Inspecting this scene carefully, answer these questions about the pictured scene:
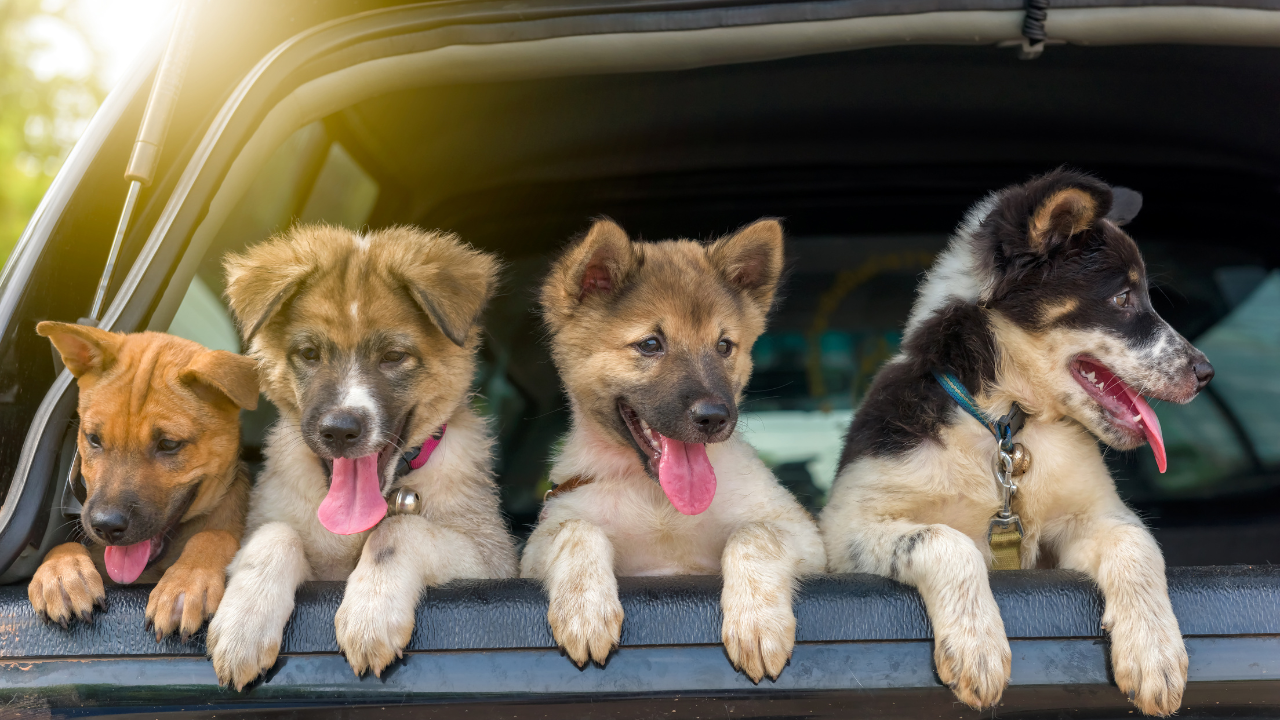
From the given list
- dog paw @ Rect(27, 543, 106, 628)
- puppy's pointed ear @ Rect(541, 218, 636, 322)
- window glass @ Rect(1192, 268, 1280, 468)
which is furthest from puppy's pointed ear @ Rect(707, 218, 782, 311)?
window glass @ Rect(1192, 268, 1280, 468)

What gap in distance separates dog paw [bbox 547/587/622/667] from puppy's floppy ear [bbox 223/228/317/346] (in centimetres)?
132

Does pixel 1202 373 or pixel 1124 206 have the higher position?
pixel 1124 206

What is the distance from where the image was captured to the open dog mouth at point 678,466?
98.5 inches

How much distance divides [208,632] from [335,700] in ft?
1.22

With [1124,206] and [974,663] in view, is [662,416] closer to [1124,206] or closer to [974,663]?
[974,663]

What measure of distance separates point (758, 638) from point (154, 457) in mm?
1776

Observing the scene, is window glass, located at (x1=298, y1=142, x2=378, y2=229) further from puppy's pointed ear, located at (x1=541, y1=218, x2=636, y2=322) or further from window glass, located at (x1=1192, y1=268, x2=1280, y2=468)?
window glass, located at (x1=1192, y1=268, x2=1280, y2=468)

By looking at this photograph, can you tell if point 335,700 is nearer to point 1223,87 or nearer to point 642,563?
point 642,563

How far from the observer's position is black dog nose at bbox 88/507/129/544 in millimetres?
2023

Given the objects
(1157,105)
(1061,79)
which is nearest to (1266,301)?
(1157,105)

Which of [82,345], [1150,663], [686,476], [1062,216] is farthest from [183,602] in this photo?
[1062,216]

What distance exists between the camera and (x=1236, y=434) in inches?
171

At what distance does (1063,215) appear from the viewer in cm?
257

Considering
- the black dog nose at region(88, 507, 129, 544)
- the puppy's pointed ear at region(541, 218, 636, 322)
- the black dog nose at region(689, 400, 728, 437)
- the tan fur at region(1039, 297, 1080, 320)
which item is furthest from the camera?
the puppy's pointed ear at region(541, 218, 636, 322)
